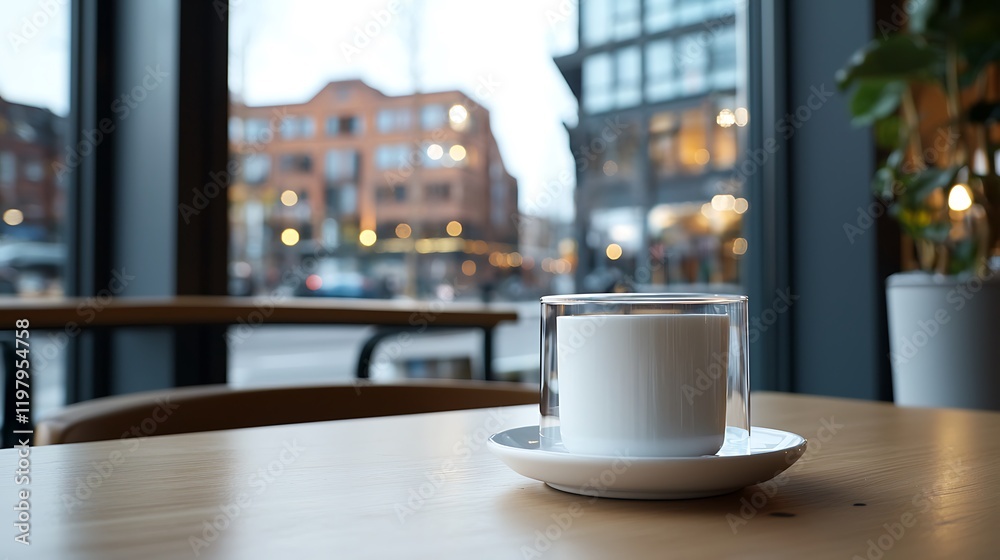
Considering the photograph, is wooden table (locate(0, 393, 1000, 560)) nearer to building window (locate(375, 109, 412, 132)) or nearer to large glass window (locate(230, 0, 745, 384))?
large glass window (locate(230, 0, 745, 384))

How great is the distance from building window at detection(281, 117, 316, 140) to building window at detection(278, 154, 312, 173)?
0.06 m

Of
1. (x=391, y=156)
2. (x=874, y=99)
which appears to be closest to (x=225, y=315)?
(x=391, y=156)

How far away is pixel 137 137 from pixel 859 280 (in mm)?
2734

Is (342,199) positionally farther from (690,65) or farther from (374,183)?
(690,65)

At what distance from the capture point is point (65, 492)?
19.8 inches

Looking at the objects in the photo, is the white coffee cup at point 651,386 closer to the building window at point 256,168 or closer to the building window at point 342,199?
the building window at point 256,168

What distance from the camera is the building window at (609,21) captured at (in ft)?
11.7

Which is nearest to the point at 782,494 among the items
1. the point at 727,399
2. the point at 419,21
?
the point at 727,399

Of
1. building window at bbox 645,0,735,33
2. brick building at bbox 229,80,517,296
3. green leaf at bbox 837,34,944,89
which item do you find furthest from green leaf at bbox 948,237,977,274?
brick building at bbox 229,80,517,296

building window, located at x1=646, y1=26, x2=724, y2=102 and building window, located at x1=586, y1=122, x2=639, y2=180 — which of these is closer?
building window, located at x1=586, y1=122, x2=639, y2=180

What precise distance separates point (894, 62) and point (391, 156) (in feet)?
5.54

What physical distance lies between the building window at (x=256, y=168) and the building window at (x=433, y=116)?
23.5 inches

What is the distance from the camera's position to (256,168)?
268 centimetres

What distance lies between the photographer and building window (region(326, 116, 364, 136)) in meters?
2.87
